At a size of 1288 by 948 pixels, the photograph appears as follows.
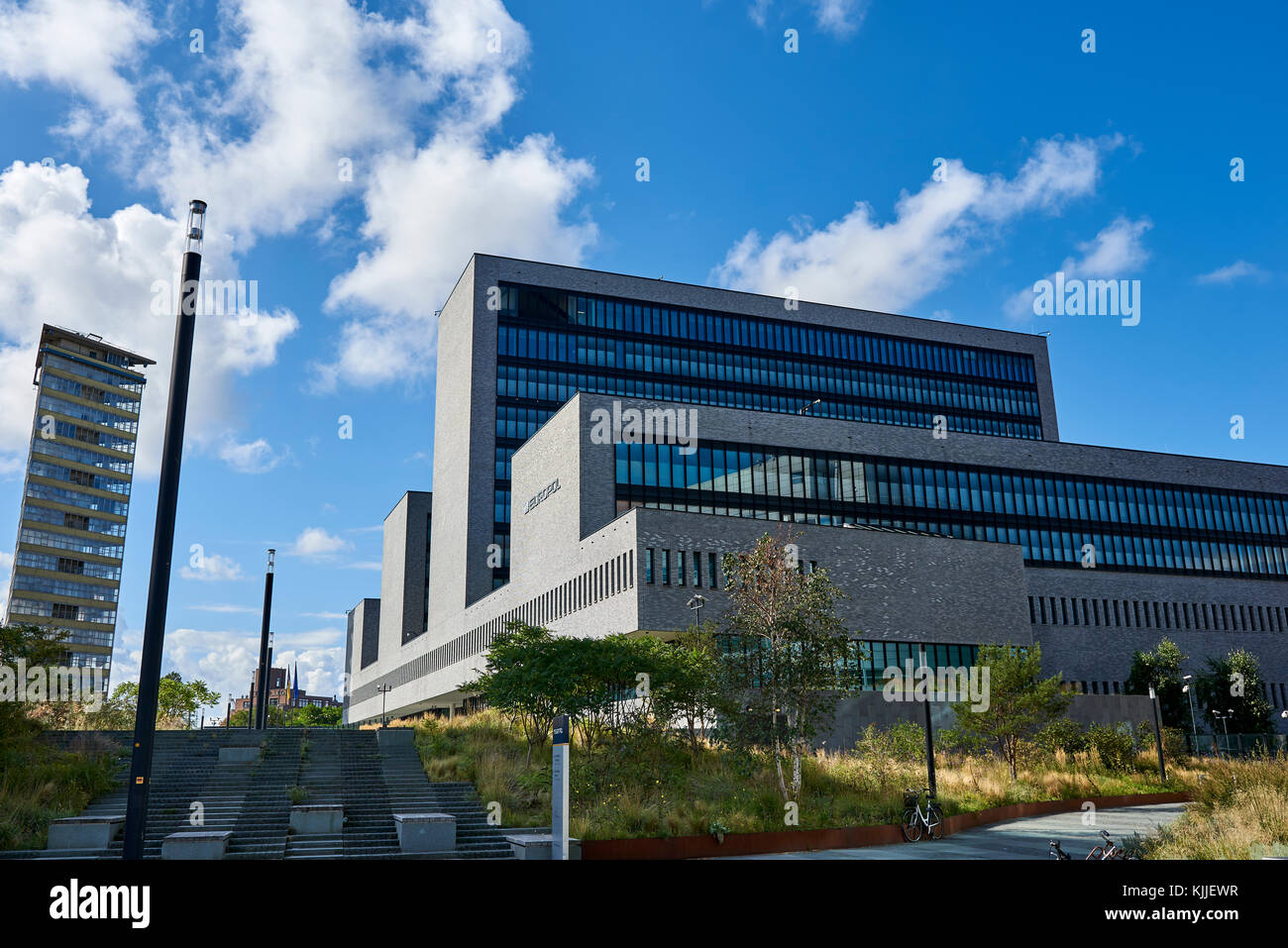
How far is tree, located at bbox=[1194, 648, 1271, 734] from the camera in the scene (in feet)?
187

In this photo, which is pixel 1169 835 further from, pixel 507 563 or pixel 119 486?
pixel 119 486

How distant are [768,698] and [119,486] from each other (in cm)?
12033

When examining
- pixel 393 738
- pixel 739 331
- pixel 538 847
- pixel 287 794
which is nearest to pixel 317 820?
pixel 287 794

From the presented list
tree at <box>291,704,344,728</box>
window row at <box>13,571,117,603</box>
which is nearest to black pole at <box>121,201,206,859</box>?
window row at <box>13,571,117,603</box>

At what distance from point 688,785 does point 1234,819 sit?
11.4 metres

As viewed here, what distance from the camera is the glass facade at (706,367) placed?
257 feet

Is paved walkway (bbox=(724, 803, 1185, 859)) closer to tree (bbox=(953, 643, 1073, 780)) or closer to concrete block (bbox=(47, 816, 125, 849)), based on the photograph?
tree (bbox=(953, 643, 1073, 780))

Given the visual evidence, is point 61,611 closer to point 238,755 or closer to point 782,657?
point 238,755

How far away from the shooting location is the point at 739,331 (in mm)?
82875

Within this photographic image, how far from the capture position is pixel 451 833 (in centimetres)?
1808

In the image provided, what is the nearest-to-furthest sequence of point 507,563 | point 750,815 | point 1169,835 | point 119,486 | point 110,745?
point 1169,835 → point 750,815 → point 110,745 → point 507,563 → point 119,486

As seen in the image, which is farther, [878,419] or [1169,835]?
[878,419]
